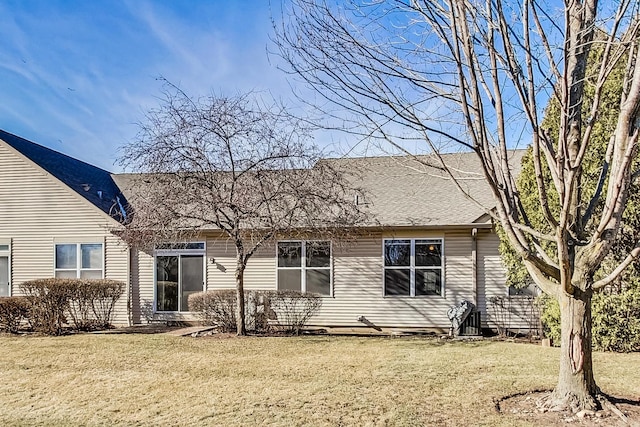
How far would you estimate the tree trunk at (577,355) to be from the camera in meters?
5.23

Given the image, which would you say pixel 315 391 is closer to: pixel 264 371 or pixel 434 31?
pixel 264 371

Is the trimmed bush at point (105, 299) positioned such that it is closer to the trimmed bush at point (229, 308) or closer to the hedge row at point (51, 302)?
the hedge row at point (51, 302)

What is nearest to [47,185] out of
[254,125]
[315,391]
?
[254,125]

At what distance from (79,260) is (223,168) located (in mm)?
5830

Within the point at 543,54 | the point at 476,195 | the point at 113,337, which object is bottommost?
the point at 113,337

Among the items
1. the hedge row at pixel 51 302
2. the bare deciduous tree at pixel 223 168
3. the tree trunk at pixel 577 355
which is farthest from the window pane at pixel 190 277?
the tree trunk at pixel 577 355

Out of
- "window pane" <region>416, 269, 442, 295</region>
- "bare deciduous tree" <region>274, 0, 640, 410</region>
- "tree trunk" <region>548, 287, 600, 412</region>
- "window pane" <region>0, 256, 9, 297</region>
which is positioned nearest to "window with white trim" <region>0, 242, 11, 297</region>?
"window pane" <region>0, 256, 9, 297</region>

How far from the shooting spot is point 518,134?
19.1ft

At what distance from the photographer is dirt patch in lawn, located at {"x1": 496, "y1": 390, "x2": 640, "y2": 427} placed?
16.2ft

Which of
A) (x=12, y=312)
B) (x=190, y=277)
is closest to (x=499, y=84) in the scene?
(x=190, y=277)

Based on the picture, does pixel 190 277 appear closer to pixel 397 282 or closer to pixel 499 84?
pixel 397 282

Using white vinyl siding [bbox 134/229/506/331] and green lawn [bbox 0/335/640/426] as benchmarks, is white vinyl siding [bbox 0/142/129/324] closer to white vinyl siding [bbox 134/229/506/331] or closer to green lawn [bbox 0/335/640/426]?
white vinyl siding [bbox 134/229/506/331]

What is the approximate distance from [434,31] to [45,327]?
1108 centimetres

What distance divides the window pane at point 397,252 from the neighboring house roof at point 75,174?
711cm
